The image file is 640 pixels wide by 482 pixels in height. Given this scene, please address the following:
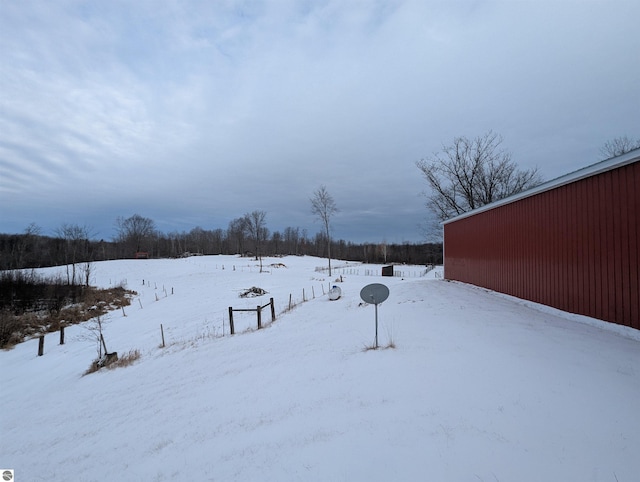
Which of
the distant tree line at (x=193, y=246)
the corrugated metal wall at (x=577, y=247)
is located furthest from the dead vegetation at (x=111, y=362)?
the distant tree line at (x=193, y=246)

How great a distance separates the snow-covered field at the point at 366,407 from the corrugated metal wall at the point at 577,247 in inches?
24.3

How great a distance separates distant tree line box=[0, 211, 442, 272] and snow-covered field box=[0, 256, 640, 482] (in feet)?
135

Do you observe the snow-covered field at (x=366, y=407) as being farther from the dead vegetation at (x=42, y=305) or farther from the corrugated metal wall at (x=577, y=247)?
Result: the dead vegetation at (x=42, y=305)

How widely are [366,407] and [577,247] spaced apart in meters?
6.86

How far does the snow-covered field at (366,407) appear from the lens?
2918mm

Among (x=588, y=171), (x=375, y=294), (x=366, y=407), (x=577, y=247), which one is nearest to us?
(x=366, y=407)

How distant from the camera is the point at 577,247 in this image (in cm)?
738

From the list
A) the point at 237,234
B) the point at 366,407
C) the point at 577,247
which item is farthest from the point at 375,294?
the point at 237,234

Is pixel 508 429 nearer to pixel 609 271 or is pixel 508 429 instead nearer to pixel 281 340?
pixel 609 271

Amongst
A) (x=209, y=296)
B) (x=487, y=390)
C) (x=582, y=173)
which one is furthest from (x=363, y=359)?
(x=209, y=296)

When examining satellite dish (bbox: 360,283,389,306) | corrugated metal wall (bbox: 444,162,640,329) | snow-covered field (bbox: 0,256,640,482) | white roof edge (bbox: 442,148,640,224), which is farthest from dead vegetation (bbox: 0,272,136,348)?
white roof edge (bbox: 442,148,640,224)

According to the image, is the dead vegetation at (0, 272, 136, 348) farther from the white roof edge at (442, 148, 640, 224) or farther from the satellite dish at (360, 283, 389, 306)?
the white roof edge at (442, 148, 640, 224)

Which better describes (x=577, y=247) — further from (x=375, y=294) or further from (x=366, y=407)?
(x=366, y=407)

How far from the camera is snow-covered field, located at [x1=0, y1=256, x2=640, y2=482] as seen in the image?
2918mm
